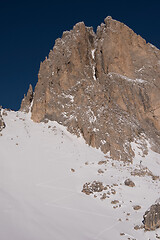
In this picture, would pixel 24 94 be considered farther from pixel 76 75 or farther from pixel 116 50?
pixel 116 50

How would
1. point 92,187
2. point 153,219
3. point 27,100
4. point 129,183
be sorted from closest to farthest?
1. point 153,219
2. point 92,187
3. point 129,183
4. point 27,100

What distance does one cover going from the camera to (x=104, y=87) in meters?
30.5

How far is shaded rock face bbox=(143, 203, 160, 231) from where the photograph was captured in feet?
31.9

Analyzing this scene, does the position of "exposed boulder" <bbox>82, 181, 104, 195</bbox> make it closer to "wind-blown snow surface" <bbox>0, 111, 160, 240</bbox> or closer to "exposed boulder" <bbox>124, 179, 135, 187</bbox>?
"wind-blown snow surface" <bbox>0, 111, 160, 240</bbox>

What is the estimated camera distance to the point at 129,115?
2925 cm

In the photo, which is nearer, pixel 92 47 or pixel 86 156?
pixel 86 156

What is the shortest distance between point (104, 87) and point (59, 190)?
753 inches

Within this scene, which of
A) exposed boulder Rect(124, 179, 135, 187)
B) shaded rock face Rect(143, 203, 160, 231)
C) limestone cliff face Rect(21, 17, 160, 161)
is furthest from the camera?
limestone cliff face Rect(21, 17, 160, 161)

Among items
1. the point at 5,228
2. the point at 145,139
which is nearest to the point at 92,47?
the point at 145,139

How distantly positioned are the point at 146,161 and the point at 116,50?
672 inches

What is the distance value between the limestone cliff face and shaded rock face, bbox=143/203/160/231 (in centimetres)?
1245

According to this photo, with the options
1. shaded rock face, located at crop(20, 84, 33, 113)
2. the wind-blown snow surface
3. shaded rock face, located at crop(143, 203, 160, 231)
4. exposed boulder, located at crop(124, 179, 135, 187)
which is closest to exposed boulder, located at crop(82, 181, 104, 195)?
the wind-blown snow surface

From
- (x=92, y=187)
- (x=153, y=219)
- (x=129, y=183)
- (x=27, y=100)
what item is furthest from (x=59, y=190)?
(x=27, y=100)

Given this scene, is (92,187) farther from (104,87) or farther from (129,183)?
(104,87)
